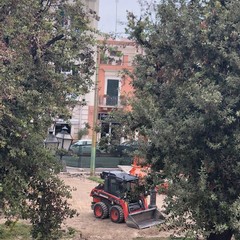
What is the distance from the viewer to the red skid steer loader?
43.1 feet

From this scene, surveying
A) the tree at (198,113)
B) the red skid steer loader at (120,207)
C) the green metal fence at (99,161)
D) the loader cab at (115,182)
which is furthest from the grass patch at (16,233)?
the green metal fence at (99,161)

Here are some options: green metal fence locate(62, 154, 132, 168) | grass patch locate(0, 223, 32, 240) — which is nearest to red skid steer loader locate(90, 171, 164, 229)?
grass patch locate(0, 223, 32, 240)

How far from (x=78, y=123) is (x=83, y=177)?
13.2 m

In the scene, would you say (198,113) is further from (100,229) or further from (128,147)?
(100,229)

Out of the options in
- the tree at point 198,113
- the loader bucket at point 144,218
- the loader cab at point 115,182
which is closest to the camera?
the tree at point 198,113

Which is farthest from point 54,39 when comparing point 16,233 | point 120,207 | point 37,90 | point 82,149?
point 82,149

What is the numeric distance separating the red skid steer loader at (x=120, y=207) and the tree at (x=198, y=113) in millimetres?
5283

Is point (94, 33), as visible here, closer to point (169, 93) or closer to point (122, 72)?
point (122, 72)

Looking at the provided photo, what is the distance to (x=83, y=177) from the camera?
2175 cm

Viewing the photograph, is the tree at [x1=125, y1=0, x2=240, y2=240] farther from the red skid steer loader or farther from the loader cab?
the loader cab

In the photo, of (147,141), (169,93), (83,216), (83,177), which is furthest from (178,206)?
(83,177)

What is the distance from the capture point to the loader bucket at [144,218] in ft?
42.7

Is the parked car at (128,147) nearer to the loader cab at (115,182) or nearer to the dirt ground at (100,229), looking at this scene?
the dirt ground at (100,229)

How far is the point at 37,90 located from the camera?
761cm
